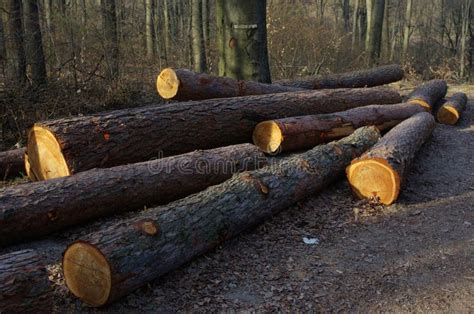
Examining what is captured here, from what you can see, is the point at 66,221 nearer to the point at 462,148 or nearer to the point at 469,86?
the point at 462,148

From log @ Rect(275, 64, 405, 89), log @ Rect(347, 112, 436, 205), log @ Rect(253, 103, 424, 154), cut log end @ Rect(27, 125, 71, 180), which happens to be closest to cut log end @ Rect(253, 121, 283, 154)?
log @ Rect(253, 103, 424, 154)

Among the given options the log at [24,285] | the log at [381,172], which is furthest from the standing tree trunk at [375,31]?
the log at [24,285]

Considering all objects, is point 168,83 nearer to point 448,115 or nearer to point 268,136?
point 268,136

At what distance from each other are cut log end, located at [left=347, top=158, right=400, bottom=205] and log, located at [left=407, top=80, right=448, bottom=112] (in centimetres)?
463

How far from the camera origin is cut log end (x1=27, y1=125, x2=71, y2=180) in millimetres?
4793

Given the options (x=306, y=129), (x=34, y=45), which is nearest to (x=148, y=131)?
(x=306, y=129)

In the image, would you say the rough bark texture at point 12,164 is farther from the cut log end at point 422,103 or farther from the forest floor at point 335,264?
the cut log end at point 422,103

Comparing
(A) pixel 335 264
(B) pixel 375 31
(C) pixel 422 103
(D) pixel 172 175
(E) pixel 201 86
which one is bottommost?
(A) pixel 335 264

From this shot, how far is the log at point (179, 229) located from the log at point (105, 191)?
25.7 inches

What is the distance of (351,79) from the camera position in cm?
1073

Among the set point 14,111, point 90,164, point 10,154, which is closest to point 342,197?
point 90,164

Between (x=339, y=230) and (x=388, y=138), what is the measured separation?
1947 millimetres

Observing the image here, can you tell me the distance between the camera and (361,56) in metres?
16.8

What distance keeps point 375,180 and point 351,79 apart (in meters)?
6.22
